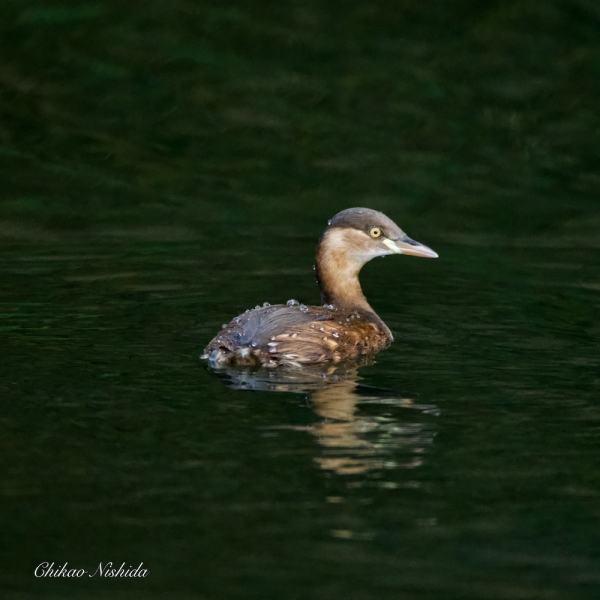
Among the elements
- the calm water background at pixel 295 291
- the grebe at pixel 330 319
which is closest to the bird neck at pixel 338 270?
the grebe at pixel 330 319

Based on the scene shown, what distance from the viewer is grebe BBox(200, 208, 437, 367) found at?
776 centimetres

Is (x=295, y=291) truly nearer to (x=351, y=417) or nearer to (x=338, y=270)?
(x=338, y=270)

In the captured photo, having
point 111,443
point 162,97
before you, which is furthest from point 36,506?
point 162,97

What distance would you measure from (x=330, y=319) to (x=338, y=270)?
880 millimetres

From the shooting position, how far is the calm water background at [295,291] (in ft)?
17.7

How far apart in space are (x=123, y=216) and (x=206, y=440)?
6088 millimetres

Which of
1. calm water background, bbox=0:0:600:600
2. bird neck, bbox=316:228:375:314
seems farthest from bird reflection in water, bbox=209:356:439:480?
bird neck, bbox=316:228:375:314

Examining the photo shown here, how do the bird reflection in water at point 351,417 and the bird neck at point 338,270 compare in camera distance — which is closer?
the bird reflection in water at point 351,417

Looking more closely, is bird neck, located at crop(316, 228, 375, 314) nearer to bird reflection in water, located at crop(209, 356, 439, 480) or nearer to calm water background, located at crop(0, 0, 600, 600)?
calm water background, located at crop(0, 0, 600, 600)

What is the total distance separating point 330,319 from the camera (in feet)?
27.2

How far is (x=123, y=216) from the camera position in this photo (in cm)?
1218

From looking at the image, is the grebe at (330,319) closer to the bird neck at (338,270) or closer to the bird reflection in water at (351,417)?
the bird neck at (338,270)

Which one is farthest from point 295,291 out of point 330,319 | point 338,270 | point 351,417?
point 351,417

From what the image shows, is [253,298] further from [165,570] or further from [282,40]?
[282,40]
